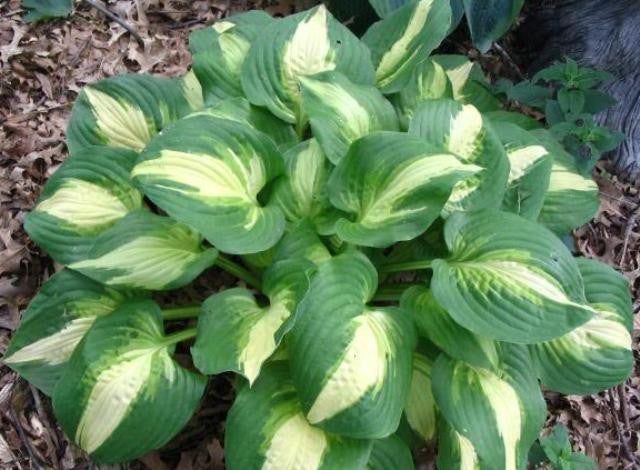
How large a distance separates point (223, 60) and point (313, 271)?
33.4 inches

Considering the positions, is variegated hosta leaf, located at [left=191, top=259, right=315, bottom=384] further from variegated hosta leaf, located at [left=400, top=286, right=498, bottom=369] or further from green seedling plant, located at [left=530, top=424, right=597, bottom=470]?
green seedling plant, located at [left=530, top=424, right=597, bottom=470]

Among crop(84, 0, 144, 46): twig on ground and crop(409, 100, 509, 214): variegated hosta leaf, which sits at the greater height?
crop(84, 0, 144, 46): twig on ground

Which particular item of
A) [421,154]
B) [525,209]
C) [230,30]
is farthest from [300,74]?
[525,209]

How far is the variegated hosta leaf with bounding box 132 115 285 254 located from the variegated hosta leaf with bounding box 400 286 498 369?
16.8 inches

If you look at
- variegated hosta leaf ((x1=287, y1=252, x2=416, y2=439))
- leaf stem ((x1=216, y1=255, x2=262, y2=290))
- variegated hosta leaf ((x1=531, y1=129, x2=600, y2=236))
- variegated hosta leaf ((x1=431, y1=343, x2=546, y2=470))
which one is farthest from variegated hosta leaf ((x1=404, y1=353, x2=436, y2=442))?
variegated hosta leaf ((x1=531, y1=129, x2=600, y2=236))

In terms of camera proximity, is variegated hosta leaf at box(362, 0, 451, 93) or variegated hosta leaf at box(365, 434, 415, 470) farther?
variegated hosta leaf at box(362, 0, 451, 93)

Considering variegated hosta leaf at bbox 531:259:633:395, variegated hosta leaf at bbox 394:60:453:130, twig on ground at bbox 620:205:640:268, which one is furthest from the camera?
twig on ground at bbox 620:205:640:268

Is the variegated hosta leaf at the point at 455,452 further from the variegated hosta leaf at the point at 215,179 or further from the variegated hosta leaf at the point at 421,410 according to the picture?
the variegated hosta leaf at the point at 215,179

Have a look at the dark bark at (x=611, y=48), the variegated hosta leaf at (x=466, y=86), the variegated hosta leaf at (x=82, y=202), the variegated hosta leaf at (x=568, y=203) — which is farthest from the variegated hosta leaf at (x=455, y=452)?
the dark bark at (x=611, y=48)

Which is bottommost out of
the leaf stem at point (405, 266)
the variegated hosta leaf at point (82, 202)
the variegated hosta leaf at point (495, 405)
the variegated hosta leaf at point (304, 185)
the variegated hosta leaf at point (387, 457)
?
the variegated hosta leaf at point (387, 457)

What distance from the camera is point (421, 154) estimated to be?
5.28 feet

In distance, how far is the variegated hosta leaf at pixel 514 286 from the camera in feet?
4.74

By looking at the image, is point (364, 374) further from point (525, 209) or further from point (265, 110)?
point (265, 110)

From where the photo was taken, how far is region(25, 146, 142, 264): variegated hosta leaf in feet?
5.76
